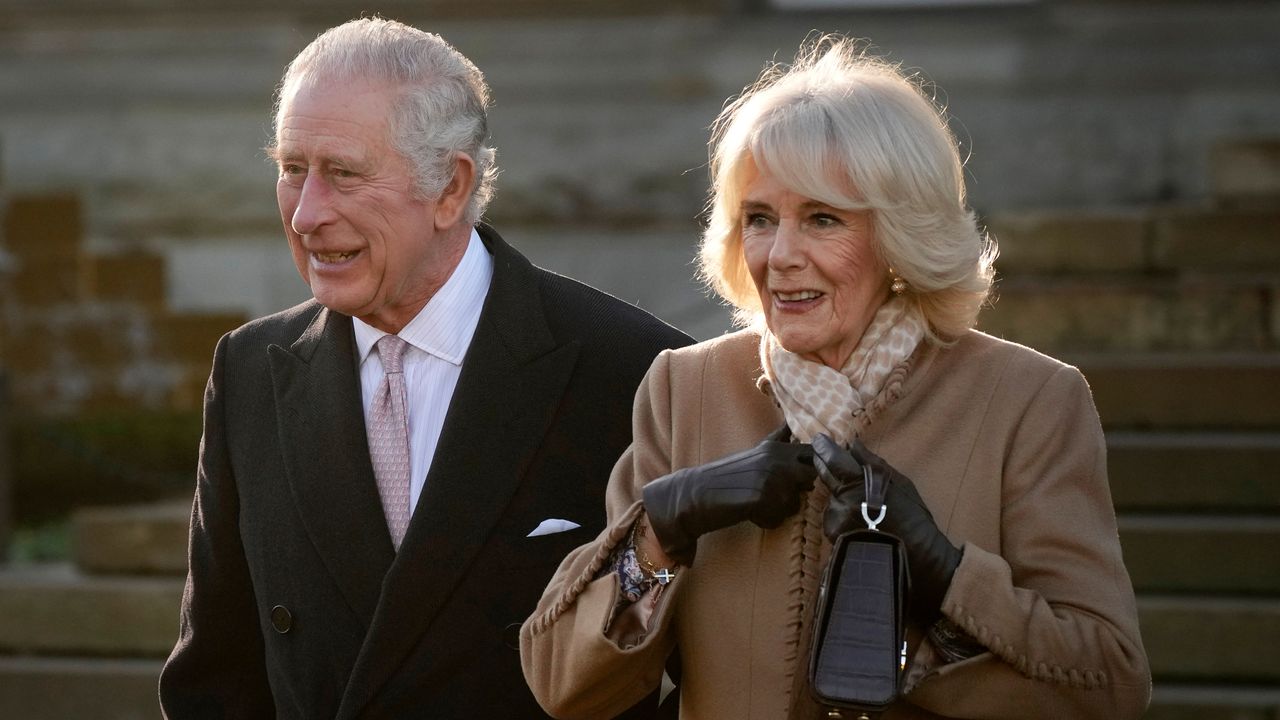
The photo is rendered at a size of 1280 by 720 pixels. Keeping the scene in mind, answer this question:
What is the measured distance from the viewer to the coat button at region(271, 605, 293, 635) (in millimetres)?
→ 3152

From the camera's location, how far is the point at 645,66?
852cm

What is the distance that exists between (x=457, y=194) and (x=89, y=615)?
328cm

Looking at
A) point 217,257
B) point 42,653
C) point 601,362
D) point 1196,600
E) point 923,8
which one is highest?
point 923,8

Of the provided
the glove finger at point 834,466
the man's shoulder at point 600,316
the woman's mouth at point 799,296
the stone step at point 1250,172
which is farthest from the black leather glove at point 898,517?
the stone step at point 1250,172

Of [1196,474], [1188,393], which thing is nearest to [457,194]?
[1196,474]

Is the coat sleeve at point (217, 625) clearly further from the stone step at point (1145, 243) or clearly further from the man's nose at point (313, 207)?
the stone step at point (1145, 243)

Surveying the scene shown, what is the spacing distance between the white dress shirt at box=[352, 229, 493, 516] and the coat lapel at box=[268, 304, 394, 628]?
4 centimetres

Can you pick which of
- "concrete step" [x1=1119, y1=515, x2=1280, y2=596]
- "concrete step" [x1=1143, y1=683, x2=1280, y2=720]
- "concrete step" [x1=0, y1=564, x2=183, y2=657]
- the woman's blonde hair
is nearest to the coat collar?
the woman's blonde hair

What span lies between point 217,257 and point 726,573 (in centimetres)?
639

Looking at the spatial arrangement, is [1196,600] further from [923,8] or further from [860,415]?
[923,8]

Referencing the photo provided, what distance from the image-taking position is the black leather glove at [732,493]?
2.51 meters

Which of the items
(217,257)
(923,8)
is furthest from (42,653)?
(923,8)

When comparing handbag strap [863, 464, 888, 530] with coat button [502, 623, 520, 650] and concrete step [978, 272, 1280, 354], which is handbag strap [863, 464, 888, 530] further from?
concrete step [978, 272, 1280, 354]

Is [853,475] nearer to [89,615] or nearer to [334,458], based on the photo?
[334,458]
